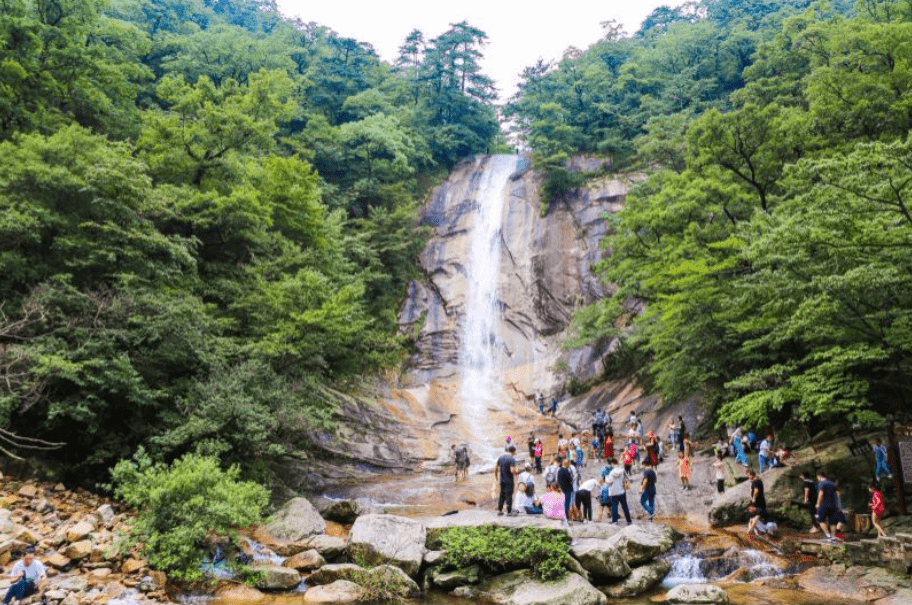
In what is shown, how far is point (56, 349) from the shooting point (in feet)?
35.0

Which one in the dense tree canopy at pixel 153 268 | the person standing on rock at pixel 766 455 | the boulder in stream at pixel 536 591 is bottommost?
the boulder in stream at pixel 536 591

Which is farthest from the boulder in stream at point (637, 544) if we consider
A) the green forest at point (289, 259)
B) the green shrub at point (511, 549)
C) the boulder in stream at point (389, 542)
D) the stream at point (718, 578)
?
the green forest at point (289, 259)

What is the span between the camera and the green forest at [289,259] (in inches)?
404

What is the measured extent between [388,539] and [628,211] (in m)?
15.4

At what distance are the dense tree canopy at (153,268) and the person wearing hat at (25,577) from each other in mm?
2996

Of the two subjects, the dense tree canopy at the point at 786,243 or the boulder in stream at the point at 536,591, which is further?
the dense tree canopy at the point at 786,243

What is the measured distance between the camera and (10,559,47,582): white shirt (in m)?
7.13

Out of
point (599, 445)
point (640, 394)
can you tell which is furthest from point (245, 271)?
point (640, 394)

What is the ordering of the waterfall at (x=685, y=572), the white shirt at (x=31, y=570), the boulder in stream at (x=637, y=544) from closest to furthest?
the white shirt at (x=31, y=570)
the waterfall at (x=685, y=572)
the boulder in stream at (x=637, y=544)

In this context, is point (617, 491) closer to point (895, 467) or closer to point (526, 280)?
point (895, 467)

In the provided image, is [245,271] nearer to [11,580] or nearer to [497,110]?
[11,580]

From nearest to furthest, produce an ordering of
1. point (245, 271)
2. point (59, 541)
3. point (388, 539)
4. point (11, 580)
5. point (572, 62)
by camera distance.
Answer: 1. point (11, 580)
2. point (59, 541)
3. point (388, 539)
4. point (245, 271)
5. point (572, 62)

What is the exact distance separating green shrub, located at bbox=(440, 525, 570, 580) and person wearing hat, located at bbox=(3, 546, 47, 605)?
5942 millimetres

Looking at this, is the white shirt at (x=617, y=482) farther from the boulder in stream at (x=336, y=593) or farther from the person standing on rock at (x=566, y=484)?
the boulder in stream at (x=336, y=593)
